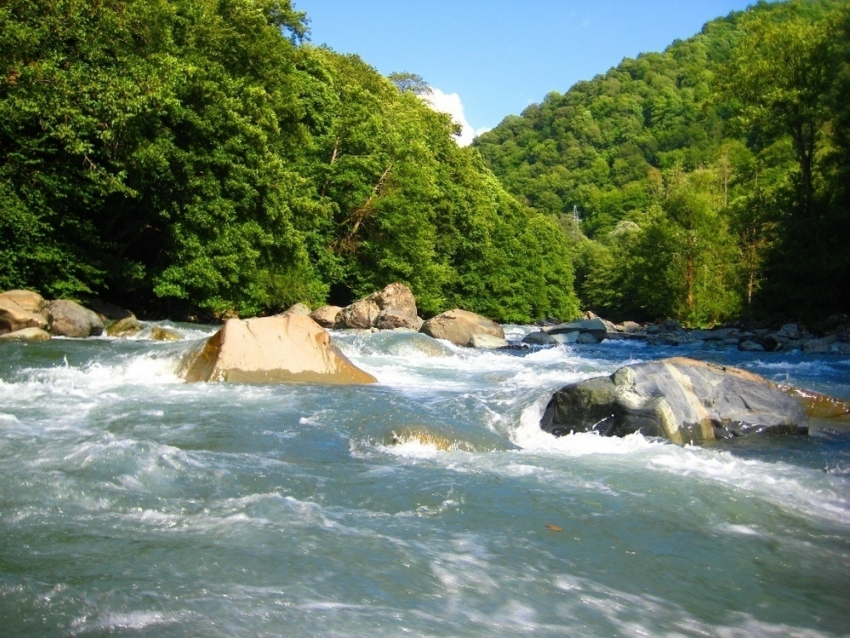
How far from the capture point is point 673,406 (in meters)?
9.02

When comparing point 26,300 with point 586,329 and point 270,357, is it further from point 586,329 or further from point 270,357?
point 586,329

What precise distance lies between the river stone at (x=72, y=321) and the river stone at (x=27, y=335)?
839 mm

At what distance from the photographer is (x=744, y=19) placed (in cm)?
3216

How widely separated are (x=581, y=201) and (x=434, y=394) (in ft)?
367

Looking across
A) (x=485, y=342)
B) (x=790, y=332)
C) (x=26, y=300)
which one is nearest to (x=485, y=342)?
(x=485, y=342)

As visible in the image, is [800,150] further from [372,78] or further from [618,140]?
[618,140]

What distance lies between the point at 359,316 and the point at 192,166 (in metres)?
7.56

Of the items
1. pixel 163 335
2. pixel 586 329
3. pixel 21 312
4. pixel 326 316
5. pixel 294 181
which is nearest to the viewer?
pixel 21 312

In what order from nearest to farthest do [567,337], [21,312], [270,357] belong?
[270,357], [21,312], [567,337]

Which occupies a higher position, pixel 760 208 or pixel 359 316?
pixel 760 208

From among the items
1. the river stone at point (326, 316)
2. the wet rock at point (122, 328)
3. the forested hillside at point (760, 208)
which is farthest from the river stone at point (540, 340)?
the wet rock at point (122, 328)

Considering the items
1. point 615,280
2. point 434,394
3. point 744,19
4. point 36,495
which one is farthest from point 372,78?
point 36,495

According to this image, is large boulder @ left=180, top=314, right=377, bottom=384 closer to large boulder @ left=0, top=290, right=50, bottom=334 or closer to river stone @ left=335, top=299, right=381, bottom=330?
large boulder @ left=0, top=290, right=50, bottom=334

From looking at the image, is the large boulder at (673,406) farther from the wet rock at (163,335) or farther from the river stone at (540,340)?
the river stone at (540,340)
